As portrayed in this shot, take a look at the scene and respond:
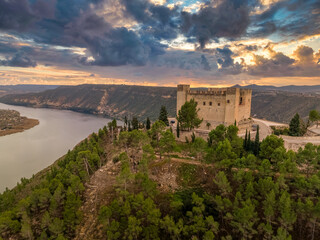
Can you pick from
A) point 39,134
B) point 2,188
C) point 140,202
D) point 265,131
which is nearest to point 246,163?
point 140,202

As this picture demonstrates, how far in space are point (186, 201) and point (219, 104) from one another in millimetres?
20658

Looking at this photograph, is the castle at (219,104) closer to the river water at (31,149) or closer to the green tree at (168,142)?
the green tree at (168,142)

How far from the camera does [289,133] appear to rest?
106ft

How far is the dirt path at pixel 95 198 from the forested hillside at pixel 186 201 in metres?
0.10

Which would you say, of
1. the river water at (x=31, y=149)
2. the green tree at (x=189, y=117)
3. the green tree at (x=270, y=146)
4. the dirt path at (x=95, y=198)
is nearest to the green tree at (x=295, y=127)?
the green tree at (x=270, y=146)

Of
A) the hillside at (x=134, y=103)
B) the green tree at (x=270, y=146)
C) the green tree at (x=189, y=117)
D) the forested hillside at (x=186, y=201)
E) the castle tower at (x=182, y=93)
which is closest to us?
the forested hillside at (x=186, y=201)

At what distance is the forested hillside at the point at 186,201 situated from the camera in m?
16.1

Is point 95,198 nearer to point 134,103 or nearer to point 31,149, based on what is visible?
point 31,149

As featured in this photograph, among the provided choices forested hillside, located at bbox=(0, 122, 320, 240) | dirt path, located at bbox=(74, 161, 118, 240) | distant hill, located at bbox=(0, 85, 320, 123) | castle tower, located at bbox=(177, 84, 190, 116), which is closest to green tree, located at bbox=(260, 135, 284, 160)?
forested hillside, located at bbox=(0, 122, 320, 240)

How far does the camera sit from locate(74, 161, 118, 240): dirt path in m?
18.9

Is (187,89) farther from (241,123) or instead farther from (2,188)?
(2,188)

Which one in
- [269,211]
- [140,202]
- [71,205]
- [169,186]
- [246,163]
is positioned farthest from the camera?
[169,186]

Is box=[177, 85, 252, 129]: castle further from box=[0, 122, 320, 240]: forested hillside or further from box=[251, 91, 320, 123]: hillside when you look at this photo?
box=[251, 91, 320, 123]: hillside

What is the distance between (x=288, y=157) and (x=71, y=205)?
855 inches
